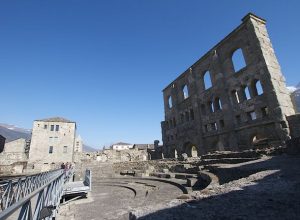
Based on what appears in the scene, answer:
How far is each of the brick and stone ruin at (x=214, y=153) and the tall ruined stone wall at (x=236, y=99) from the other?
0.11 meters

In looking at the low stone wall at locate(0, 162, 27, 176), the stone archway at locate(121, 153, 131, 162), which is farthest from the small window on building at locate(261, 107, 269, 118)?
the low stone wall at locate(0, 162, 27, 176)

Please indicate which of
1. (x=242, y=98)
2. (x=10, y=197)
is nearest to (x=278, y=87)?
(x=242, y=98)

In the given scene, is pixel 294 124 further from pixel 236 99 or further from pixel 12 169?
pixel 12 169

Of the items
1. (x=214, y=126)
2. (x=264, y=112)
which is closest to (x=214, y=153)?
(x=264, y=112)

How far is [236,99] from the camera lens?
21.5 metres

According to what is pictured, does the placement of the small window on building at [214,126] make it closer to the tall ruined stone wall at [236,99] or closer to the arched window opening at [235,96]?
the tall ruined stone wall at [236,99]

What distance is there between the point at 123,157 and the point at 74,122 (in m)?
13.6

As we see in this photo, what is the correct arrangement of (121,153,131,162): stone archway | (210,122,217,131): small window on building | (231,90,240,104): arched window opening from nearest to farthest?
1. (231,90,240,104): arched window opening
2. (210,122,217,131): small window on building
3. (121,153,131,162): stone archway

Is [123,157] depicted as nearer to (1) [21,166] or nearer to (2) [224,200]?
(1) [21,166]

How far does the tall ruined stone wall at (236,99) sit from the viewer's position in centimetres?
1740

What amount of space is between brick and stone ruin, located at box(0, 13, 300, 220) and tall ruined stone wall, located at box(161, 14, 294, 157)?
108mm

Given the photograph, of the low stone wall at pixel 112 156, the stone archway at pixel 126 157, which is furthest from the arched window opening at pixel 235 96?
the stone archway at pixel 126 157

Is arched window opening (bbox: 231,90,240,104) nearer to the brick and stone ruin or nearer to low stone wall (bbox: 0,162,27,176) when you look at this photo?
the brick and stone ruin

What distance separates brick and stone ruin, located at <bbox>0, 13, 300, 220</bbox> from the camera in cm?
384
